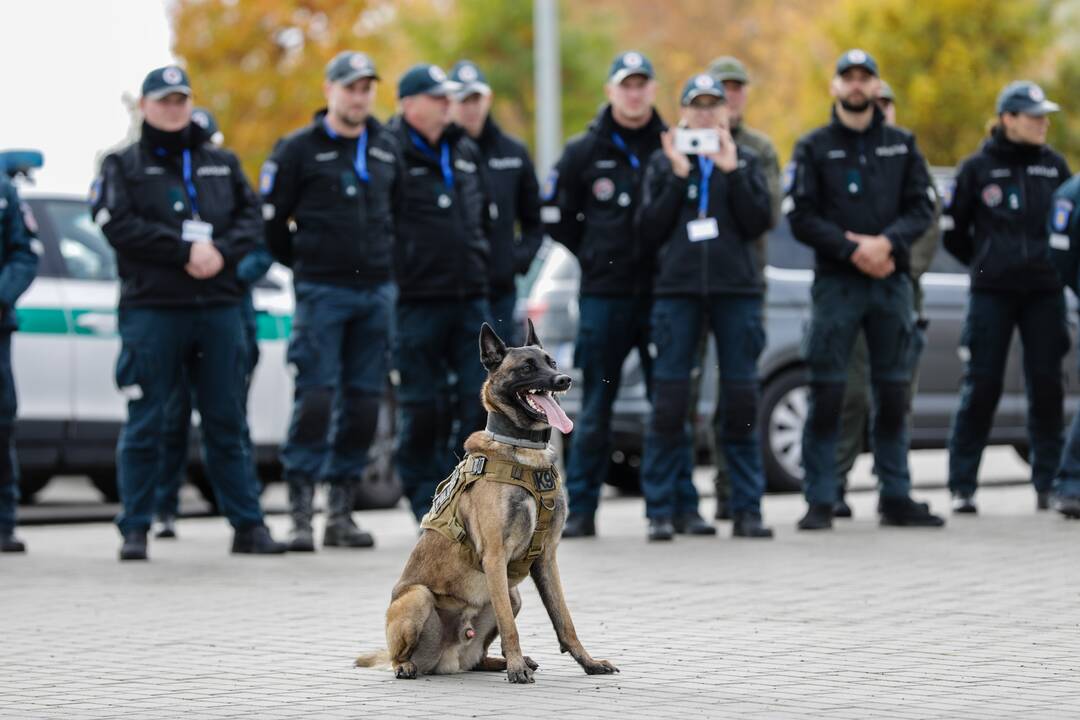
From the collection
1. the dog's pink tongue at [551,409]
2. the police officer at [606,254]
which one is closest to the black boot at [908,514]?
the police officer at [606,254]

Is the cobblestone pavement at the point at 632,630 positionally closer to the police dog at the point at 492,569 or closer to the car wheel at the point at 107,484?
the police dog at the point at 492,569

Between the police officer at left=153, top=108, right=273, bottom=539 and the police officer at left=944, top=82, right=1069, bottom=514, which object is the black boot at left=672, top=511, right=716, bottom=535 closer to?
A: the police officer at left=944, top=82, right=1069, bottom=514

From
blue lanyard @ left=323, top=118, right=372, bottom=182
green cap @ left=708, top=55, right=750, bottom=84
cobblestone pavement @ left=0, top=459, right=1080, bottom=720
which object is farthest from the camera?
green cap @ left=708, top=55, right=750, bottom=84

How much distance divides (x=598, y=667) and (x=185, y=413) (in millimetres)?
5152

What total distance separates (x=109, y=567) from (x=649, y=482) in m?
2.95

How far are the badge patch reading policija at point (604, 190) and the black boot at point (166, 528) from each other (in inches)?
128

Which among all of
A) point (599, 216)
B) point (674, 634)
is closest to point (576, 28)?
point (599, 216)

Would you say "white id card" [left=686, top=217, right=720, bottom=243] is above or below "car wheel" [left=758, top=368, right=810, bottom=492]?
above

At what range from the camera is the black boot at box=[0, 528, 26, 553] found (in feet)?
35.4

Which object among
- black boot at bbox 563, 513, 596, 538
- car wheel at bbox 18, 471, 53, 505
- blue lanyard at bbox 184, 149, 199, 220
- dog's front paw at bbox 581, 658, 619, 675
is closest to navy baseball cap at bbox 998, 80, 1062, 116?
black boot at bbox 563, 513, 596, 538

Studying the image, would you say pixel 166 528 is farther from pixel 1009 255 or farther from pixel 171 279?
pixel 1009 255

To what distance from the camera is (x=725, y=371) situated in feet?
35.0

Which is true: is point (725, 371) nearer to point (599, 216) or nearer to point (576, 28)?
point (599, 216)

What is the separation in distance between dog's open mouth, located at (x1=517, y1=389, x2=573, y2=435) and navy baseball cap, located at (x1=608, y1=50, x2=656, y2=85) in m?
4.65
